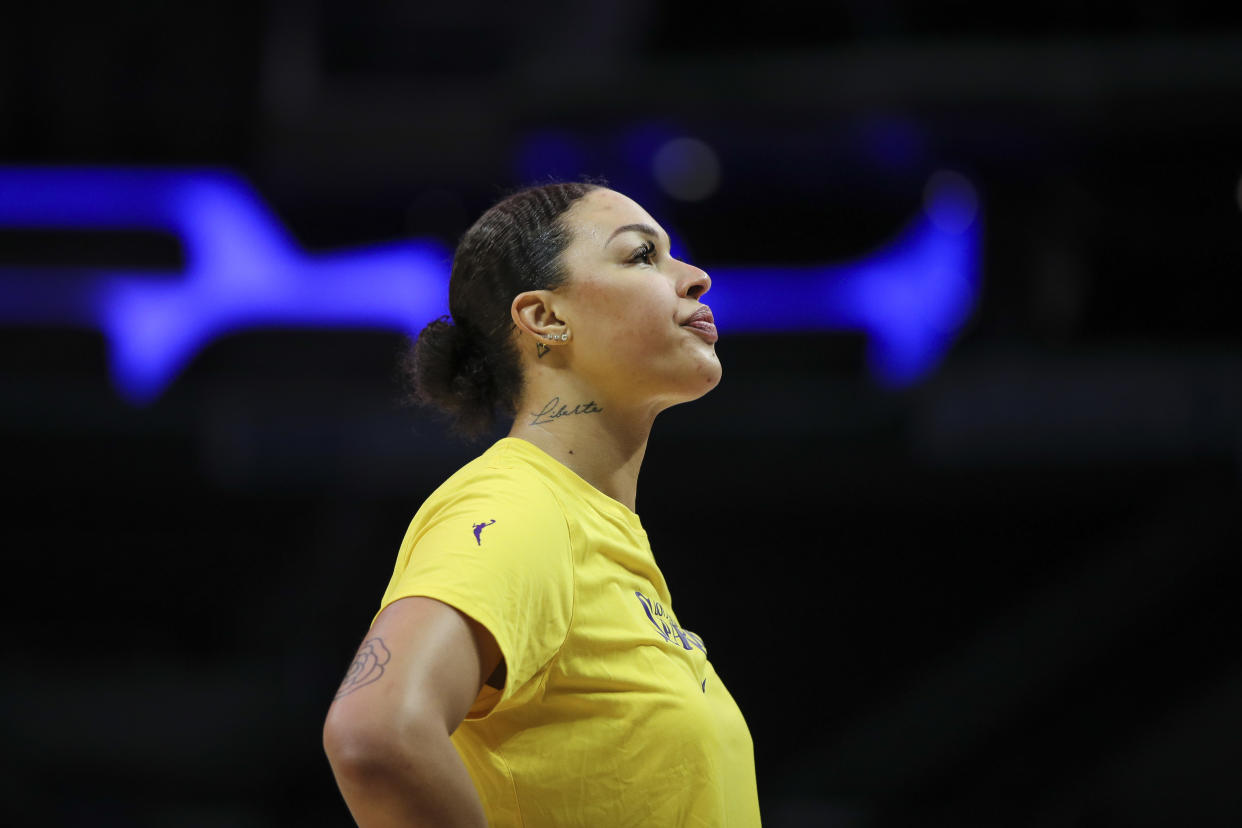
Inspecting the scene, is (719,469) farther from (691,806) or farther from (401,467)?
(691,806)

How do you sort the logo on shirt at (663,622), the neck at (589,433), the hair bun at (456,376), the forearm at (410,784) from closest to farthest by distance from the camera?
1. the forearm at (410,784)
2. the logo on shirt at (663,622)
3. the neck at (589,433)
4. the hair bun at (456,376)

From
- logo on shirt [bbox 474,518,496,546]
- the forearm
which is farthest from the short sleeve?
the forearm

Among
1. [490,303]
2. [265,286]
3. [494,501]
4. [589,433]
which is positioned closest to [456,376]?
[490,303]

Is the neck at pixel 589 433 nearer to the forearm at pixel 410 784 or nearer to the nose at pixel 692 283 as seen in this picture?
the nose at pixel 692 283

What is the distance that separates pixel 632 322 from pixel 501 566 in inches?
17.2

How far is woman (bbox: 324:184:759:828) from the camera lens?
104 cm

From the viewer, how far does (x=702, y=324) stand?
4.90 ft

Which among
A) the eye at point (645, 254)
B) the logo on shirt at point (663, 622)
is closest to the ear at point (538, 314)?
the eye at point (645, 254)

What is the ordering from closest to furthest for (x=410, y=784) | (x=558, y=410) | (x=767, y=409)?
(x=410, y=784) → (x=558, y=410) → (x=767, y=409)

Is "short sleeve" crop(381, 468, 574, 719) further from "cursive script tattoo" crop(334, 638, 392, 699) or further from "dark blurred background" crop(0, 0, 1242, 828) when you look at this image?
"dark blurred background" crop(0, 0, 1242, 828)

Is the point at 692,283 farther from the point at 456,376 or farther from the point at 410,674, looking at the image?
the point at 410,674

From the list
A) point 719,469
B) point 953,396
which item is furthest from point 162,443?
point 953,396

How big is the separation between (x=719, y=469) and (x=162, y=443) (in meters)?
2.62

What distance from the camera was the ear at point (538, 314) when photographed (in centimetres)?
148
